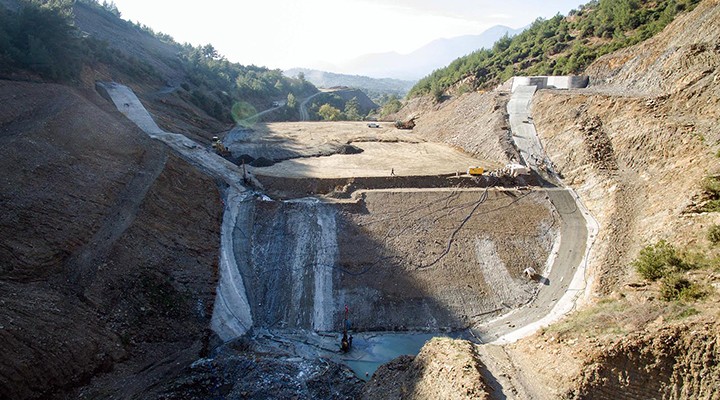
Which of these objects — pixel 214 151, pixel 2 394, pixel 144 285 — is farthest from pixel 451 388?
pixel 214 151

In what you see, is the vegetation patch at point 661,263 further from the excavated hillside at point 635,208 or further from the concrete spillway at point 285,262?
the concrete spillway at point 285,262

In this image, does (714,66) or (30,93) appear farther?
(30,93)

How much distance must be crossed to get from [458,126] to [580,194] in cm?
1559

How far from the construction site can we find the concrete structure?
930mm

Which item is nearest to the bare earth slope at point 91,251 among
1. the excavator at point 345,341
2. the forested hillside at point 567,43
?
the excavator at point 345,341

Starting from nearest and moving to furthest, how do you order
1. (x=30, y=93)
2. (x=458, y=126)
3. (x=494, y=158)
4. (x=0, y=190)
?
(x=0, y=190) → (x=30, y=93) → (x=494, y=158) → (x=458, y=126)

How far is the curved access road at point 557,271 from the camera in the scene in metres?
17.8

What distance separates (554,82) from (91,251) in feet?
124

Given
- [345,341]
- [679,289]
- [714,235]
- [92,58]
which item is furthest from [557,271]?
[92,58]

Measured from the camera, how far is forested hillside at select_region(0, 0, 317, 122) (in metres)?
27.0

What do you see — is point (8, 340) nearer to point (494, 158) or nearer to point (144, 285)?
point (144, 285)

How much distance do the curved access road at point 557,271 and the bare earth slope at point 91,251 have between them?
13131 millimetres

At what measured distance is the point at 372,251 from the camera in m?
21.5

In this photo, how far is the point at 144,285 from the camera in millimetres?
15586
